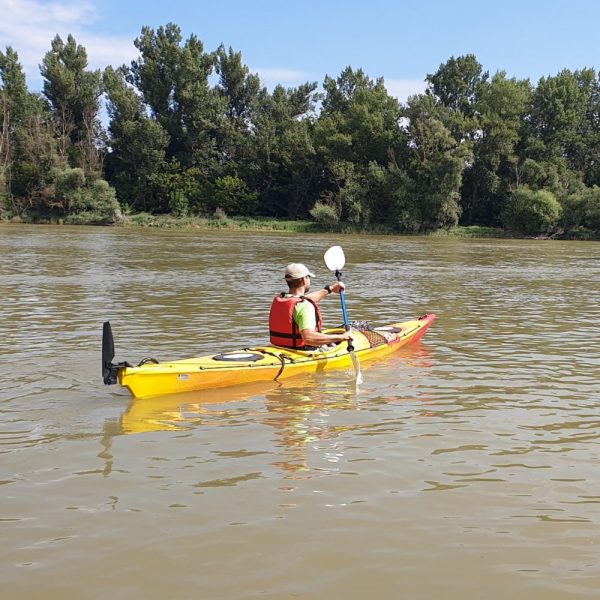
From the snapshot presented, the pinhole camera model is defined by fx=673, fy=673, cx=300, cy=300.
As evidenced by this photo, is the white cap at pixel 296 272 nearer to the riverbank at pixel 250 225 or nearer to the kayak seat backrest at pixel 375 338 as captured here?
the kayak seat backrest at pixel 375 338

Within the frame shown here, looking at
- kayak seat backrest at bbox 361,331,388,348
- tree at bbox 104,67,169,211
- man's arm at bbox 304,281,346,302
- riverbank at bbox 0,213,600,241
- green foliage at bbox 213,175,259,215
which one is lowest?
kayak seat backrest at bbox 361,331,388,348

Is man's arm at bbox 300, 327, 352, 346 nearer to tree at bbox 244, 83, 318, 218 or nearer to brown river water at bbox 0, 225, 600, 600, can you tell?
brown river water at bbox 0, 225, 600, 600

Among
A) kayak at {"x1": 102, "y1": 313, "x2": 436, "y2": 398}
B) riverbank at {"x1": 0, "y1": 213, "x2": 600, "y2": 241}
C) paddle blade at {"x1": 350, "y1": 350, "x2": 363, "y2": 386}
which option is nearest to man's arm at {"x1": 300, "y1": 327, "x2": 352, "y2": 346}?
kayak at {"x1": 102, "y1": 313, "x2": 436, "y2": 398}

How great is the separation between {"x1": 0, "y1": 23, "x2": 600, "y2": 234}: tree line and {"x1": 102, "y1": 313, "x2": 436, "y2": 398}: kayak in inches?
1579

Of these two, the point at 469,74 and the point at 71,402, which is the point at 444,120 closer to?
the point at 469,74

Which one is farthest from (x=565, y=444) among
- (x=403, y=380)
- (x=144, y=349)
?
(x=144, y=349)

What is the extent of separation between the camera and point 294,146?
5491 centimetres

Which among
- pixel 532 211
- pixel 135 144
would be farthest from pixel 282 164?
pixel 532 211

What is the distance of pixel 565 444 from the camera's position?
4.85m

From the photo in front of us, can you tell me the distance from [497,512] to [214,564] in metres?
1.61

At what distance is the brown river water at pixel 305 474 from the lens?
10.1ft

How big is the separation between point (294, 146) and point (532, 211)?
65.8 ft

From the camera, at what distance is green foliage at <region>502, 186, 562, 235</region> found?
145 feet

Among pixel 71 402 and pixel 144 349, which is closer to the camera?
pixel 71 402
